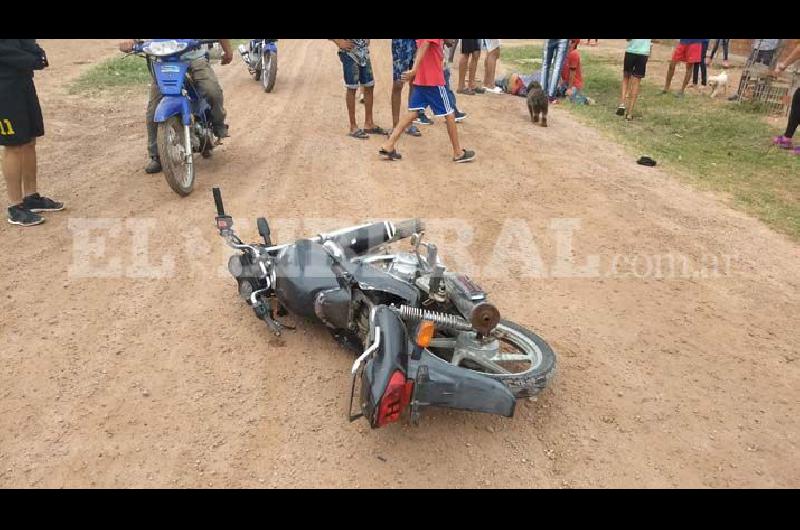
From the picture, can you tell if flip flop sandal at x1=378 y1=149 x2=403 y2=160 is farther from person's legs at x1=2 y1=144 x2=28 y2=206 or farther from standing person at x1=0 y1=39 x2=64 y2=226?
person's legs at x1=2 y1=144 x2=28 y2=206

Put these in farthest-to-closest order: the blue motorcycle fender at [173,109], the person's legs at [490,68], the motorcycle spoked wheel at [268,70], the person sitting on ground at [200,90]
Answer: the person's legs at [490,68]
the motorcycle spoked wheel at [268,70]
the person sitting on ground at [200,90]
the blue motorcycle fender at [173,109]

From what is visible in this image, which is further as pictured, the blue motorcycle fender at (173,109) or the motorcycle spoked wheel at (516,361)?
the blue motorcycle fender at (173,109)

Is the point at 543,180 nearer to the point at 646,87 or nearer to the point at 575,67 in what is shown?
the point at 575,67


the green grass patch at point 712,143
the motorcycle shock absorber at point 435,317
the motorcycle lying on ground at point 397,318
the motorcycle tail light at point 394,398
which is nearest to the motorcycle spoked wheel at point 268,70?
the green grass patch at point 712,143

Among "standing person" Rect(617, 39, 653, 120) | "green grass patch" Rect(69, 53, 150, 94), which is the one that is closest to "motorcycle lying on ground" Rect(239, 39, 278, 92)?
"green grass patch" Rect(69, 53, 150, 94)

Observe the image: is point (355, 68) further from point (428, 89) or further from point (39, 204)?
point (39, 204)

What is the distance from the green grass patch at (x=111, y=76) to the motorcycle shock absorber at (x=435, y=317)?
9.28 meters

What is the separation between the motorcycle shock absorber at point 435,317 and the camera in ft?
9.33

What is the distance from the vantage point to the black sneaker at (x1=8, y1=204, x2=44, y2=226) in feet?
15.9

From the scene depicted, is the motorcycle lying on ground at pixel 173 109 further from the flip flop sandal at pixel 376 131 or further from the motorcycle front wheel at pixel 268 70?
the motorcycle front wheel at pixel 268 70

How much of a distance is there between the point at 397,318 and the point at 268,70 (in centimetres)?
898

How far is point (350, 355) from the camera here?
3.38 m

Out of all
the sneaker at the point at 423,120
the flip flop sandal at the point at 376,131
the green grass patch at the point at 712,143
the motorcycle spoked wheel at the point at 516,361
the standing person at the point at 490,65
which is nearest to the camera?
the motorcycle spoked wheel at the point at 516,361

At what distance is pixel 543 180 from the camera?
6.35 metres
